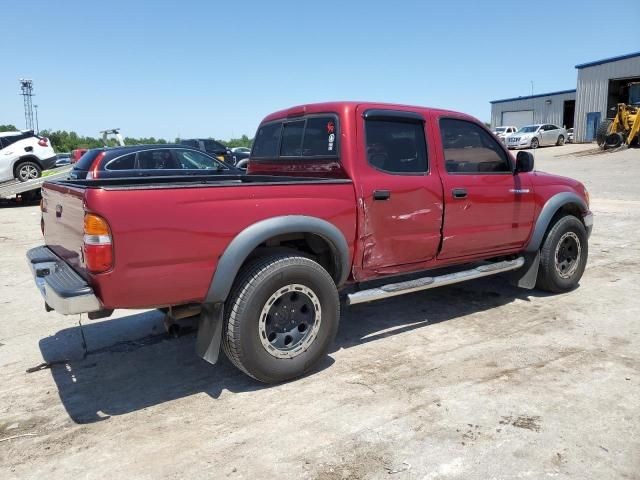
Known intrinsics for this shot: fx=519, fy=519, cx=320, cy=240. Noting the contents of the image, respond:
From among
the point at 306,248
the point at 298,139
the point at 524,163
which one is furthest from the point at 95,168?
the point at 524,163

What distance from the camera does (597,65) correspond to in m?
33.4

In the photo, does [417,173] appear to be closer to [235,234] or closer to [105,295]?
[235,234]

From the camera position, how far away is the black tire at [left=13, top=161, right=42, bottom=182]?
1483cm

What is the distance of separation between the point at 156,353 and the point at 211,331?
113 centimetres

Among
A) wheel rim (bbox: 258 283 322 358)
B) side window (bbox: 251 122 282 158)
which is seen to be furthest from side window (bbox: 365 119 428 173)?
wheel rim (bbox: 258 283 322 358)

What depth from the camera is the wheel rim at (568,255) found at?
544 cm

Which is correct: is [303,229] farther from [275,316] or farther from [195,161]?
[195,161]

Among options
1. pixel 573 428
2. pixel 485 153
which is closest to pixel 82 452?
pixel 573 428

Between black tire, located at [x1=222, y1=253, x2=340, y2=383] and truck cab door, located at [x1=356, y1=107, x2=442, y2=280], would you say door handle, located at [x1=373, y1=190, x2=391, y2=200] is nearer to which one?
truck cab door, located at [x1=356, y1=107, x2=442, y2=280]

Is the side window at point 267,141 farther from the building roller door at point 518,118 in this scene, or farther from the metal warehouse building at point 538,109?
the building roller door at point 518,118

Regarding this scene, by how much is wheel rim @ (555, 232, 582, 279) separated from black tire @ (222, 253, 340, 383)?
9.88 ft

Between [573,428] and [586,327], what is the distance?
189cm

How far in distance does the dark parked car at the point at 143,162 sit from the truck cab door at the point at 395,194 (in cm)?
587

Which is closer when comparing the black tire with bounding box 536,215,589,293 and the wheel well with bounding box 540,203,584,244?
the black tire with bounding box 536,215,589,293
